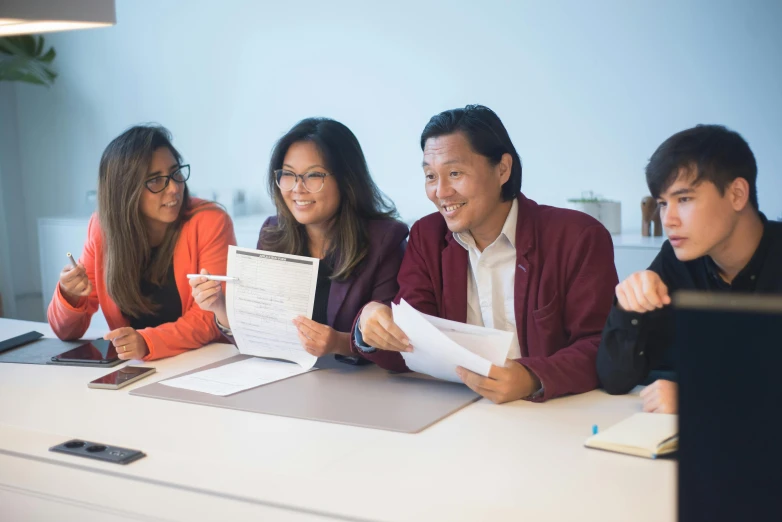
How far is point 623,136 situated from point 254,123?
7.15 ft

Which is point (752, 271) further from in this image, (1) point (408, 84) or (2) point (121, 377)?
(1) point (408, 84)

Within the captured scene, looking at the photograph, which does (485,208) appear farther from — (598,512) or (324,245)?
(598,512)

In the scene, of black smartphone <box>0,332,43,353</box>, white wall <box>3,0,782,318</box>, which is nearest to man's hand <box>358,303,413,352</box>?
black smartphone <box>0,332,43,353</box>

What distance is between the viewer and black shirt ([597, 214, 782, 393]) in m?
1.69

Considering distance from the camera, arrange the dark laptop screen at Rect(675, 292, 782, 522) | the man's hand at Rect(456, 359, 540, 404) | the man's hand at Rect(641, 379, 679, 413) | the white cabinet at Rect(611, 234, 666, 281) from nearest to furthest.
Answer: the dark laptop screen at Rect(675, 292, 782, 522) < the man's hand at Rect(641, 379, 679, 413) < the man's hand at Rect(456, 359, 540, 404) < the white cabinet at Rect(611, 234, 666, 281)

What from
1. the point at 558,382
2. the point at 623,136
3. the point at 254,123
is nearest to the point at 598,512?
the point at 558,382

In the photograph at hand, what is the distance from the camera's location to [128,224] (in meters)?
2.49

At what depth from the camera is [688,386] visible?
1.72 ft

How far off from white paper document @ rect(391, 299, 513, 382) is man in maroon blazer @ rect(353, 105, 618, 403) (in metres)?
0.13

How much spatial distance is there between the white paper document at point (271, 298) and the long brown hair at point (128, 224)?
1.77 feet

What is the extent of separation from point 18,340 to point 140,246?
0.45m

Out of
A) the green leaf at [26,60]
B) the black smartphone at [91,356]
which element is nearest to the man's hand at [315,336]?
the black smartphone at [91,356]

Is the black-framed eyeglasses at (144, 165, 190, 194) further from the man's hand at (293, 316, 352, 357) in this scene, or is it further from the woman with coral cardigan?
the man's hand at (293, 316, 352, 357)

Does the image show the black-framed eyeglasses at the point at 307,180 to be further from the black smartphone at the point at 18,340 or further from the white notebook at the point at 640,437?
the white notebook at the point at 640,437
